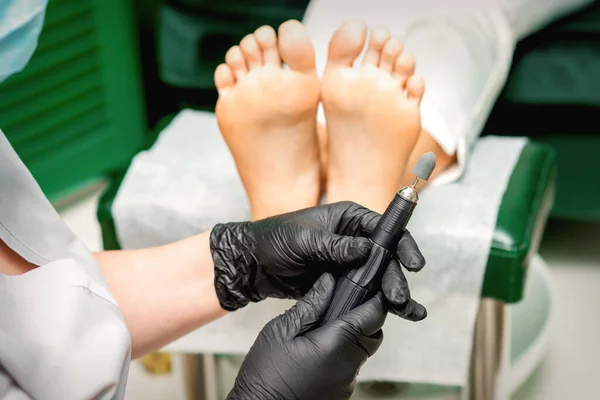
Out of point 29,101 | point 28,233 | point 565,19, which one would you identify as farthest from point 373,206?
point 29,101

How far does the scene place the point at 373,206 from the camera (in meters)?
0.90

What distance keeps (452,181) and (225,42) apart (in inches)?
28.2

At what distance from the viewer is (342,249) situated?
0.63m

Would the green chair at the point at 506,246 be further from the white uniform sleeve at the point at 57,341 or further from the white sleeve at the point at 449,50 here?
the white uniform sleeve at the point at 57,341

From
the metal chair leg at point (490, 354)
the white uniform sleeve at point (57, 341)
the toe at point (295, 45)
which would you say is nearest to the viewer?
the white uniform sleeve at point (57, 341)

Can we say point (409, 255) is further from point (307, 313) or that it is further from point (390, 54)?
point (390, 54)

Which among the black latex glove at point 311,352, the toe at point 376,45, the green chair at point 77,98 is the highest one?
the toe at point 376,45

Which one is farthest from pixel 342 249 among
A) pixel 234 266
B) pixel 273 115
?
pixel 273 115

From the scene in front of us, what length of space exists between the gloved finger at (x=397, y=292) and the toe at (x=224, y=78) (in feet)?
1.26

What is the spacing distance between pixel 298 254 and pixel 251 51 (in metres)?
0.30

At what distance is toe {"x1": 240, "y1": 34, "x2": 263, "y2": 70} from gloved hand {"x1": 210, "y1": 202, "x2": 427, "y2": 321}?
0.22 meters

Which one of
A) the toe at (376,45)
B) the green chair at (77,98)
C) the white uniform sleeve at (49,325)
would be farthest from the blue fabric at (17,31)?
the green chair at (77,98)

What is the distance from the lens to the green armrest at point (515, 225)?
2.88 feet

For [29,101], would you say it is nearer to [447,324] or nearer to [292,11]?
[292,11]
